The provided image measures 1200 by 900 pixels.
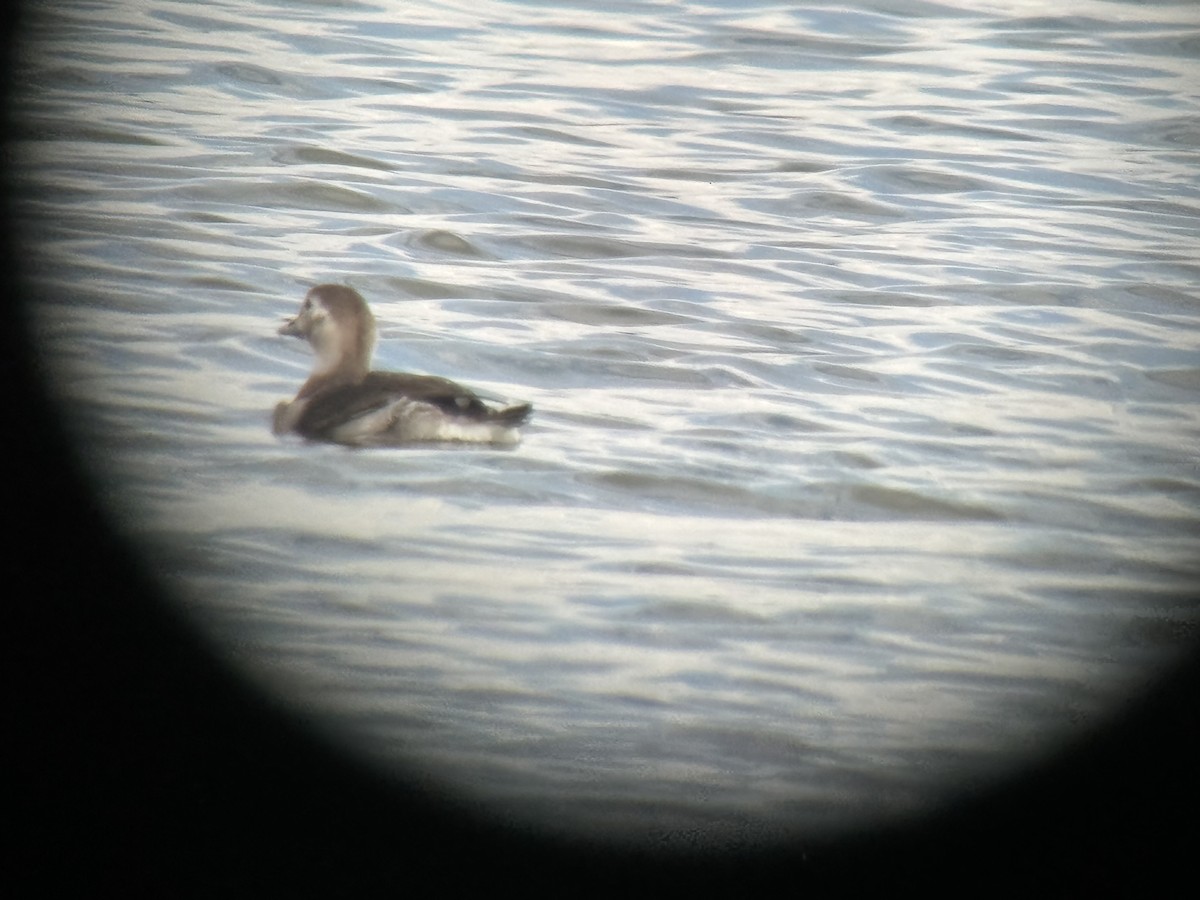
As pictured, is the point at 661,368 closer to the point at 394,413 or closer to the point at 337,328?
the point at 337,328

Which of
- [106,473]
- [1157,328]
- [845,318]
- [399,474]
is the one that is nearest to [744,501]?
[399,474]

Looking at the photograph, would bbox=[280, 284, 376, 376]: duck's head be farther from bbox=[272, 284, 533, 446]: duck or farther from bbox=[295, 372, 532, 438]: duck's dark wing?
bbox=[295, 372, 532, 438]: duck's dark wing

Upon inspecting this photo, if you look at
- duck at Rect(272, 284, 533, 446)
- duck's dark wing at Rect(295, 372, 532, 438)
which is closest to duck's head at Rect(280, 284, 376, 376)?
duck at Rect(272, 284, 533, 446)

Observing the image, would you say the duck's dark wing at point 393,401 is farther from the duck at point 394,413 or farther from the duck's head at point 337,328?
the duck's head at point 337,328

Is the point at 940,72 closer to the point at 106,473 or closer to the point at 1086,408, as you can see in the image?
the point at 1086,408

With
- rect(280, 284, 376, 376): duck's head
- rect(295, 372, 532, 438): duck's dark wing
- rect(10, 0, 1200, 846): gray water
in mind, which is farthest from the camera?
rect(280, 284, 376, 376): duck's head

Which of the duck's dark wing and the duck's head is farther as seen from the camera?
the duck's head

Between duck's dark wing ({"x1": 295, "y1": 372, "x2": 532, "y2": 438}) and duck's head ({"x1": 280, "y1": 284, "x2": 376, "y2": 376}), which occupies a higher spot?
duck's head ({"x1": 280, "y1": 284, "x2": 376, "y2": 376})
